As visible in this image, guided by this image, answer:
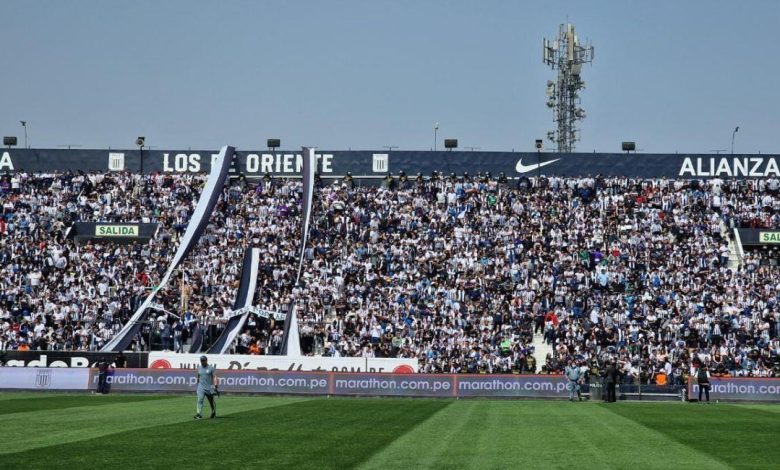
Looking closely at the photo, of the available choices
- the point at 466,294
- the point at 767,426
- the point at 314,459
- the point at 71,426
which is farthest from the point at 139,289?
the point at 314,459

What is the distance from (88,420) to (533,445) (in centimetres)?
1181

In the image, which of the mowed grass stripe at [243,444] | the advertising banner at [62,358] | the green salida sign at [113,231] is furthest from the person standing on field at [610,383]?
the green salida sign at [113,231]

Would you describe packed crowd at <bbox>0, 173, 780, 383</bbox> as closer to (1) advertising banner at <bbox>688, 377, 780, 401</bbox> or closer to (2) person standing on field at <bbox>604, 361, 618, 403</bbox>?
(1) advertising banner at <bbox>688, 377, 780, 401</bbox>

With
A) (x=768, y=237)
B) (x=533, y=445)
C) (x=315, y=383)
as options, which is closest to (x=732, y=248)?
(x=768, y=237)

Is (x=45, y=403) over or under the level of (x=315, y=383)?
under

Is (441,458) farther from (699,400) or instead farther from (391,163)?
(391,163)

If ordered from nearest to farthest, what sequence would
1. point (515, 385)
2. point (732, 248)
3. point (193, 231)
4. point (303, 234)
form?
point (515, 385) < point (303, 234) < point (193, 231) < point (732, 248)

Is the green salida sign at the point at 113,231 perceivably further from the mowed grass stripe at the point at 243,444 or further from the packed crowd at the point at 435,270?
the mowed grass stripe at the point at 243,444

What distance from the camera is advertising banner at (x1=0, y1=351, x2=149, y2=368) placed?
171 ft

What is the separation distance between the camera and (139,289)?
57.6 metres

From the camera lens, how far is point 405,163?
71.1 m

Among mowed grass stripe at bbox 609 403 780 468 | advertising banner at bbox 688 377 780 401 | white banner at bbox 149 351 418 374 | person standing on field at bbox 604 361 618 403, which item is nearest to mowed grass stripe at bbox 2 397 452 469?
mowed grass stripe at bbox 609 403 780 468

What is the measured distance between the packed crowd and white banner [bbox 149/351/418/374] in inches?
54.8

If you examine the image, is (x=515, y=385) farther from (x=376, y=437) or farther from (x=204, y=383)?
(x=376, y=437)
